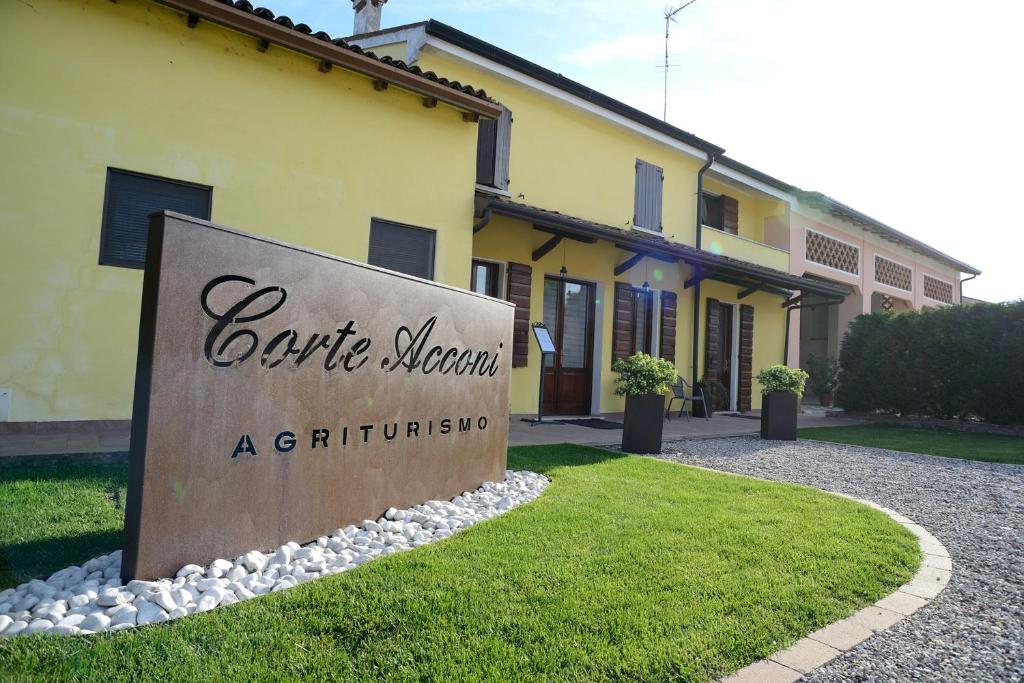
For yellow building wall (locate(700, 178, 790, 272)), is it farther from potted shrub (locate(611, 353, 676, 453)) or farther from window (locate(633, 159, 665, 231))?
potted shrub (locate(611, 353, 676, 453))

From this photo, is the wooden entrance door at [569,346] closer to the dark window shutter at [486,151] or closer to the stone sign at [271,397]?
the dark window shutter at [486,151]

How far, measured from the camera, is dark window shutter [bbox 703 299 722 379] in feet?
41.2

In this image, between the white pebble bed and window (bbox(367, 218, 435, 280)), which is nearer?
the white pebble bed

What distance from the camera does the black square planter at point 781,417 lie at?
8.77 meters

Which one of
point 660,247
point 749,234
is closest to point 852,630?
point 660,247

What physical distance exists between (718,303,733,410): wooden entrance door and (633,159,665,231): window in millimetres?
2927

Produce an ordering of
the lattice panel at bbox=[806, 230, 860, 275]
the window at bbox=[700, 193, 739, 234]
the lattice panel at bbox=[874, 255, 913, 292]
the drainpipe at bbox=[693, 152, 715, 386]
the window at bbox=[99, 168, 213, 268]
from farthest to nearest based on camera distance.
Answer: the lattice panel at bbox=[874, 255, 913, 292] < the lattice panel at bbox=[806, 230, 860, 275] < the window at bbox=[700, 193, 739, 234] < the drainpipe at bbox=[693, 152, 715, 386] < the window at bbox=[99, 168, 213, 268]

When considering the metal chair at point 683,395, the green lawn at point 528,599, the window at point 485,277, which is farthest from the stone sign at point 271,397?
the metal chair at point 683,395

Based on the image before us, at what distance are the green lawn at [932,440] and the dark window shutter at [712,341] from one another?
2.48 m

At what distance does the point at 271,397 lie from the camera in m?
2.87

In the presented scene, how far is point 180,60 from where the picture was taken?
5.81 meters

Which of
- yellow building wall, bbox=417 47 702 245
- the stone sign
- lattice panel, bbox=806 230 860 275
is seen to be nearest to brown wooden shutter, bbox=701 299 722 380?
yellow building wall, bbox=417 47 702 245

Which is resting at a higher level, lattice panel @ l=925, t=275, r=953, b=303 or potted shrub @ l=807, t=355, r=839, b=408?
lattice panel @ l=925, t=275, r=953, b=303

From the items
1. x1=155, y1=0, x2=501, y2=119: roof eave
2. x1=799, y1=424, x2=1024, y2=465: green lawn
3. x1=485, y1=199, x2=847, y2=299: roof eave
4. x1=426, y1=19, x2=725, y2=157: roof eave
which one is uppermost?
x1=426, y1=19, x2=725, y2=157: roof eave
